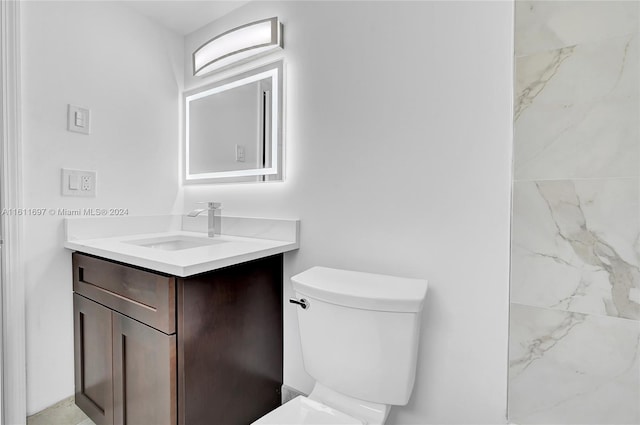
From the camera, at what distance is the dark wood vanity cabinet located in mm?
1004

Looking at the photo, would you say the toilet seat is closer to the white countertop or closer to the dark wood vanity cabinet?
the dark wood vanity cabinet

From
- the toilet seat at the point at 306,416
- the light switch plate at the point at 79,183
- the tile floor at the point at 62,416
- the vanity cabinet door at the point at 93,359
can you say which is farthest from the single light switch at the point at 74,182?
the toilet seat at the point at 306,416

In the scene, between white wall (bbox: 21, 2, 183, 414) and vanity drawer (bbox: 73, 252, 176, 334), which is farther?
white wall (bbox: 21, 2, 183, 414)

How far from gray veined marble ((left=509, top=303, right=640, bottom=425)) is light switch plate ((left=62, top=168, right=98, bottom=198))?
1.77m

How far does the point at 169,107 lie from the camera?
178 centimetres

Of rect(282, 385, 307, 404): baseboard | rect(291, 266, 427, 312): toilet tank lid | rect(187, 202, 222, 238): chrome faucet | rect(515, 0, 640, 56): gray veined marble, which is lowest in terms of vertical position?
rect(282, 385, 307, 404): baseboard

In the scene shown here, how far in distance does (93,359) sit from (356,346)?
1116mm

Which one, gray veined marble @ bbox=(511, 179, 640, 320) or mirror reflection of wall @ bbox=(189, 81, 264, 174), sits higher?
mirror reflection of wall @ bbox=(189, 81, 264, 174)

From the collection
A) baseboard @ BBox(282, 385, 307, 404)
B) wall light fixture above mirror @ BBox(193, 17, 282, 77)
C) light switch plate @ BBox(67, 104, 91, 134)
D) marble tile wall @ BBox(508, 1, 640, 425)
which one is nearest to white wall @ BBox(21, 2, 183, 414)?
light switch plate @ BBox(67, 104, 91, 134)

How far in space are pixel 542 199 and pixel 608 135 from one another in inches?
8.5

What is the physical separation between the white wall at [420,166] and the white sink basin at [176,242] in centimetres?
44

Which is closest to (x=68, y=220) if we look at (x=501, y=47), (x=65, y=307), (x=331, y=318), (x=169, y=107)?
(x=65, y=307)

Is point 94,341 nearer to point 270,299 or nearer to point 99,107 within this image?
point 270,299

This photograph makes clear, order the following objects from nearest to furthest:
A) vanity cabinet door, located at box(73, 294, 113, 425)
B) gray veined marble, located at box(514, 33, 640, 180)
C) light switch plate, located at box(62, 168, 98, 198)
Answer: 1. gray veined marble, located at box(514, 33, 640, 180)
2. vanity cabinet door, located at box(73, 294, 113, 425)
3. light switch plate, located at box(62, 168, 98, 198)
